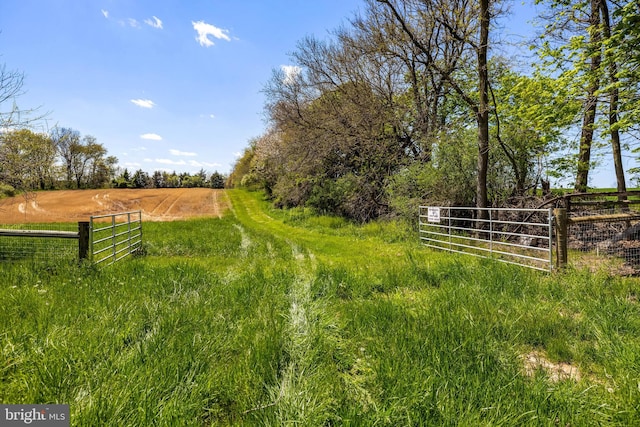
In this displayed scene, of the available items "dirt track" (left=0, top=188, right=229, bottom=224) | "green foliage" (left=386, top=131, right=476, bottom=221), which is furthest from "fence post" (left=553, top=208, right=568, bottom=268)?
"dirt track" (left=0, top=188, right=229, bottom=224)

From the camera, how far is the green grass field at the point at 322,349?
84.3 inches

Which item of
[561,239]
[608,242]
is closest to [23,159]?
[561,239]

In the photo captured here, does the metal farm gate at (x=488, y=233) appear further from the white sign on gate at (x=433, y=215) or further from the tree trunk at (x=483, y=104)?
the tree trunk at (x=483, y=104)

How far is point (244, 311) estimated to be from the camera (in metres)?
4.15

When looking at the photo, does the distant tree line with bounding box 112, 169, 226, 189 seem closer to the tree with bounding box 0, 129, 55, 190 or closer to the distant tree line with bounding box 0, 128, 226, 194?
the distant tree line with bounding box 0, 128, 226, 194

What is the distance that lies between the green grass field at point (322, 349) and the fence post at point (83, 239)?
95 cm

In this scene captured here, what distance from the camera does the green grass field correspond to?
2.14m

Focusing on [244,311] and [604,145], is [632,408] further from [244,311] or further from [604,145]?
[604,145]

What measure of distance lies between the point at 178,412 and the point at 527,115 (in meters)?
15.0

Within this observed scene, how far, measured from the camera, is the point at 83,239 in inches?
265

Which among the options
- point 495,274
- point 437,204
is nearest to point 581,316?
point 495,274

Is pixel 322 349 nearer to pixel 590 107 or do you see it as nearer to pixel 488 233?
pixel 488 233

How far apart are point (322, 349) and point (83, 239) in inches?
257

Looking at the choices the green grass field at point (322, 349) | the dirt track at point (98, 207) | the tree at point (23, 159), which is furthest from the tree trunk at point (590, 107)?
the dirt track at point (98, 207)
